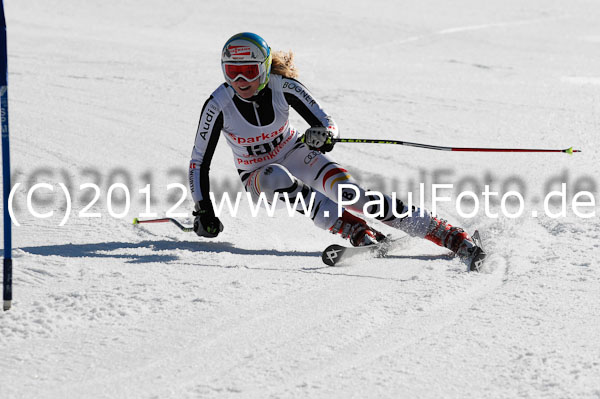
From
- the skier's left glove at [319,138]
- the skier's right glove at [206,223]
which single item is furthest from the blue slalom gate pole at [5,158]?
the skier's left glove at [319,138]

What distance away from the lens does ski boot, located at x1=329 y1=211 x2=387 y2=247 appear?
16.1 feet

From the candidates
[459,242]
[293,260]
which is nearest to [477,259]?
[459,242]

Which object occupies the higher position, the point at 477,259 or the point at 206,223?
the point at 206,223

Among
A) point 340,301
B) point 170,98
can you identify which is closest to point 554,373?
point 340,301

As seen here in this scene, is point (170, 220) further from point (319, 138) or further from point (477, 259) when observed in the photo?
point (477, 259)

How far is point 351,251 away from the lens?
15.3ft

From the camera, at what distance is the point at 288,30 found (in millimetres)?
16281

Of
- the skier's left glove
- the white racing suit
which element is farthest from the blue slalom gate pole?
the skier's left glove

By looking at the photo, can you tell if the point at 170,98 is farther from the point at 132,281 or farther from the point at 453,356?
the point at 453,356

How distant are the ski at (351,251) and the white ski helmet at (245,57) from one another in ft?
4.15

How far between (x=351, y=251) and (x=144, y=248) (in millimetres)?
1356

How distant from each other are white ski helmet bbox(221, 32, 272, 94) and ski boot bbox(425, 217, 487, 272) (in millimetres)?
1502

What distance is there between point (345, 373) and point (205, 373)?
0.56 meters

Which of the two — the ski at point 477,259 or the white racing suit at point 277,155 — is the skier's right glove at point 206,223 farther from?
the ski at point 477,259
